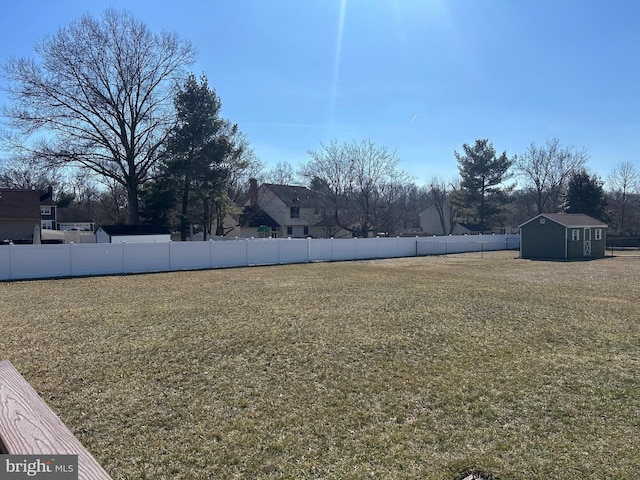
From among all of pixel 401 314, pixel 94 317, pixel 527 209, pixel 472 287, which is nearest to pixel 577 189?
pixel 527 209

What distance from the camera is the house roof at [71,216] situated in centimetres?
4931

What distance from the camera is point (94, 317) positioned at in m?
8.78

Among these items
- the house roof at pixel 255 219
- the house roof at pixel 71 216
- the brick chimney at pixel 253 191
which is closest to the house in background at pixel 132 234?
the house roof at pixel 255 219

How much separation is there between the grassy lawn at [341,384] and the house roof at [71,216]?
44.9 m

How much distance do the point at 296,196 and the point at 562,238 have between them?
964 inches

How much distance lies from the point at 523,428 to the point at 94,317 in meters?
8.24

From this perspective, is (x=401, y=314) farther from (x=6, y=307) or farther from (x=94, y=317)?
(x=6, y=307)

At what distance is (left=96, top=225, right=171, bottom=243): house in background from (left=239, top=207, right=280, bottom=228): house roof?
14.0m

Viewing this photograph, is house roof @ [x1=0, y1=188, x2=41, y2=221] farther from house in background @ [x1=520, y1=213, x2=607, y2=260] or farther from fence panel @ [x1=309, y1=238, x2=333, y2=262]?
house in background @ [x1=520, y1=213, x2=607, y2=260]

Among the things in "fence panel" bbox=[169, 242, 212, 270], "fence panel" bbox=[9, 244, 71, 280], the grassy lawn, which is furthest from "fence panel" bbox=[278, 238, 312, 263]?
the grassy lawn

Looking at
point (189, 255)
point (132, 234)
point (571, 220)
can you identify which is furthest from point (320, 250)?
point (571, 220)

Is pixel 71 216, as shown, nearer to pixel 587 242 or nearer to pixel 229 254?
pixel 229 254

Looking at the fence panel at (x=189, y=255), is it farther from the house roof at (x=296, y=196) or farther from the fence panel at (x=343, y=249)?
the house roof at (x=296, y=196)

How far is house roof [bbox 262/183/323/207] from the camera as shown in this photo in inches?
1626
